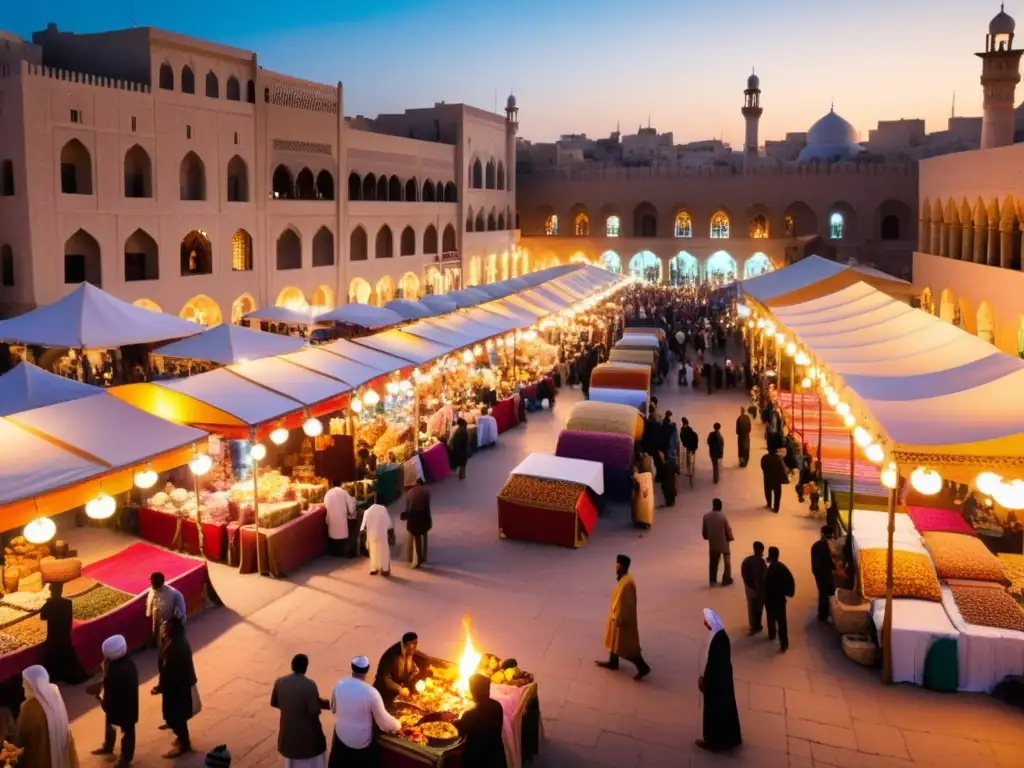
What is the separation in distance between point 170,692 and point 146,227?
54.9 ft

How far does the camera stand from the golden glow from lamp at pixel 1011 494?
598 cm

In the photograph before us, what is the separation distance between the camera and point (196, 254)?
73.8 ft

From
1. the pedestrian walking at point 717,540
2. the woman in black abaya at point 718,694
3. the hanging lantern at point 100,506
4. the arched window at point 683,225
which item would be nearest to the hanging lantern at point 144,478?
the hanging lantern at point 100,506

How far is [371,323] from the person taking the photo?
17.3m

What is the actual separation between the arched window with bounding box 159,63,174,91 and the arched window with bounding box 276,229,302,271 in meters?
5.49

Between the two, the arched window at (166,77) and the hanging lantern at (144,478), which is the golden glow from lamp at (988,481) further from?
the arched window at (166,77)

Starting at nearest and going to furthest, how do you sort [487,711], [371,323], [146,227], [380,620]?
[487,711] < [380,620] < [371,323] < [146,227]

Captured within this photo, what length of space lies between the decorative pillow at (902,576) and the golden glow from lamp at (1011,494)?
1195 mm

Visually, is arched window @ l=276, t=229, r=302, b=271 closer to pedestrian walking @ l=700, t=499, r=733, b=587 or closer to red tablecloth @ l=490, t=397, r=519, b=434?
red tablecloth @ l=490, t=397, r=519, b=434

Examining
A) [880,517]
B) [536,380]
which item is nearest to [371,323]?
[536,380]

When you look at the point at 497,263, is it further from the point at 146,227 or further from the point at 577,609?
the point at 577,609

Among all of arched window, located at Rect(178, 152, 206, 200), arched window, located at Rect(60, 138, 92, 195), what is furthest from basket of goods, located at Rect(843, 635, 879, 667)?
arched window, located at Rect(178, 152, 206, 200)

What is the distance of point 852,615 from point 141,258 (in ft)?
60.1

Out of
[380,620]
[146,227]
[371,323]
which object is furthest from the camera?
[146,227]
